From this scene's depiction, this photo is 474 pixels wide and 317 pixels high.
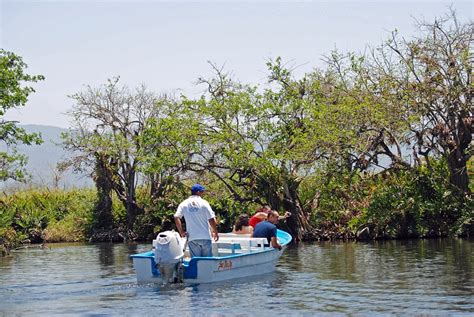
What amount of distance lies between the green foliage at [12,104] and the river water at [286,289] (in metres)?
5.99

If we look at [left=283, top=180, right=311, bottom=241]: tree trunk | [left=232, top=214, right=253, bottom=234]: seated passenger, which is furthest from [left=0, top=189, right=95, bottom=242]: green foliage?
[left=232, top=214, right=253, bottom=234]: seated passenger

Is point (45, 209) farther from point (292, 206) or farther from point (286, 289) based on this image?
point (286, 289)

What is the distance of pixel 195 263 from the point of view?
64.6ft

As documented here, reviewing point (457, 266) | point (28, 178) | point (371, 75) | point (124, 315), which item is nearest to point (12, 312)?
point (124, 315)

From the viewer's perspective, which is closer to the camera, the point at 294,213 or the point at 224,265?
the point at 224,265

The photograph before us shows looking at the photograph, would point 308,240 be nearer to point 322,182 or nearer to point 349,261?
point 322,182

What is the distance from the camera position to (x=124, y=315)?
624 inches

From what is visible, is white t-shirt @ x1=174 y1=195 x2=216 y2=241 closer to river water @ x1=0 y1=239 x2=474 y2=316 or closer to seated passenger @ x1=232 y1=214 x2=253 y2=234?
river water @ x1=0 y1=239 x2=474 y2=316

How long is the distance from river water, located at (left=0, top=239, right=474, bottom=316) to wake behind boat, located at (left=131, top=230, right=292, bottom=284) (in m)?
0.27

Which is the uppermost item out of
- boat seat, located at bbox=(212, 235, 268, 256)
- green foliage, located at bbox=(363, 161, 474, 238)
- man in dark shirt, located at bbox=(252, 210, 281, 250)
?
green foliage, located at bbox=(363, 161, 474, 238)

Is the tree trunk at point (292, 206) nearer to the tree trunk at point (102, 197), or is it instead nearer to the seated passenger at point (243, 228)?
the tree trunk at point (102, 197)

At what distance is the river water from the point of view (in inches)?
640

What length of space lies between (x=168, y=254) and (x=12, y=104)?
1667 centimetres

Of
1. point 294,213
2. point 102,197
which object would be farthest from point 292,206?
point 102,197
